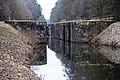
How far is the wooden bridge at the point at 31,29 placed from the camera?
33031mm

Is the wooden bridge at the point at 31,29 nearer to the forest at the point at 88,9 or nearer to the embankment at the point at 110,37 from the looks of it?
the embankment at the point at 110,37

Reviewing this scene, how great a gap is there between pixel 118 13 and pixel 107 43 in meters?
6.46

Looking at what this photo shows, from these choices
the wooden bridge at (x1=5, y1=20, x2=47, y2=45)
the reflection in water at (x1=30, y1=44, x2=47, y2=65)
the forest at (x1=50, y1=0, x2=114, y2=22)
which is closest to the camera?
the reflection in water at (x1=30, y1=44, x2=47, y2=65)

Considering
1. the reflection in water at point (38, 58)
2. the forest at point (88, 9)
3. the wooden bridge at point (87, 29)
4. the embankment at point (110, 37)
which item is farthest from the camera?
the forest at point (88, 9)

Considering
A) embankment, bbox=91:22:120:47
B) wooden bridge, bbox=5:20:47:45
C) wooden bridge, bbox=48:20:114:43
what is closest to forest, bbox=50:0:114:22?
wooden bridge, bbox=48:20:114:43

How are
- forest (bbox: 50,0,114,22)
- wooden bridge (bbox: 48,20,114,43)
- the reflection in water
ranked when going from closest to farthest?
1. the reflection in water
2. wooden bridge (bbox: 48,20,114,43)
3. forest (bbox: 50,0,114,22)

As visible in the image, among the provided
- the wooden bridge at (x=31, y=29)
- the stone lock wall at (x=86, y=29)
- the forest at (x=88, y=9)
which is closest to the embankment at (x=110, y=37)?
the stone lock wall at (x=86, y=29)

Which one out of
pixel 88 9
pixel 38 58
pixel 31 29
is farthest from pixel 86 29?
pixel 88 9

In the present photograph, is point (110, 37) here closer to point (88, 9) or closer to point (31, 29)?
point (31, 29)

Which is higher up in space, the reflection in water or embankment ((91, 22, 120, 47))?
embankment ((91, 22, 120, 47))

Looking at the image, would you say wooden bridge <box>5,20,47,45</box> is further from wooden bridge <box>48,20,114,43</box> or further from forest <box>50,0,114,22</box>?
forest <box>50,0,114,22</box>

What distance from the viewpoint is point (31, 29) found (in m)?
33.9

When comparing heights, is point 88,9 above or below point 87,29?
above

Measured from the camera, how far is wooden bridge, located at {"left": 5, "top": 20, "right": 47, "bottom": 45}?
108 ft
